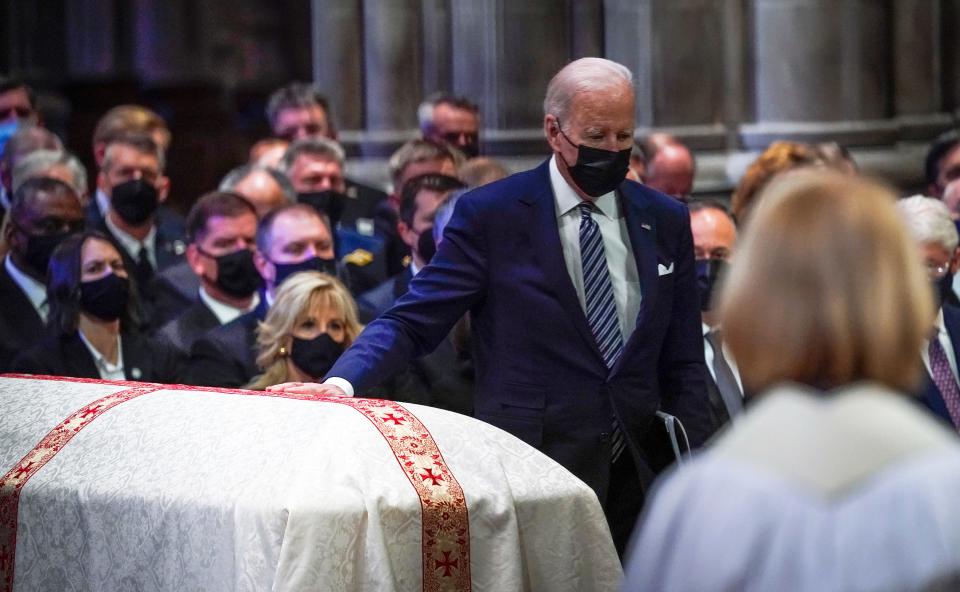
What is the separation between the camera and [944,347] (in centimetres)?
541

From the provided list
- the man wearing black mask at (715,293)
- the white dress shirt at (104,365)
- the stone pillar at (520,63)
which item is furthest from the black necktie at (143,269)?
the stone pillar at (520,63)

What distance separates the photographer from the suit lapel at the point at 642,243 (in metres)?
4.04

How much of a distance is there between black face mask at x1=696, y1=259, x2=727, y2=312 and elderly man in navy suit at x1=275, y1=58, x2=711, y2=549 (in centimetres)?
174

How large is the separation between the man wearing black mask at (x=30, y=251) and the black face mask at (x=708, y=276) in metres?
2.43

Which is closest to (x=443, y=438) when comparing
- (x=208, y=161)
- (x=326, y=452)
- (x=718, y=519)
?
(x=326, y=452)

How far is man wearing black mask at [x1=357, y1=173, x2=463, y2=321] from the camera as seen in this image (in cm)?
607

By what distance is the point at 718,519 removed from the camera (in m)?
2.05

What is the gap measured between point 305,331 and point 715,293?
1419 millimetres

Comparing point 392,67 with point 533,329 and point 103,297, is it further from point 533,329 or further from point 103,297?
point 533,329

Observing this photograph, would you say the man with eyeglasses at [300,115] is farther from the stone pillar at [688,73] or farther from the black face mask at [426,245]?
the black face mask at [426,245]

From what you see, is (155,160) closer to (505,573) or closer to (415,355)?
(415,355)

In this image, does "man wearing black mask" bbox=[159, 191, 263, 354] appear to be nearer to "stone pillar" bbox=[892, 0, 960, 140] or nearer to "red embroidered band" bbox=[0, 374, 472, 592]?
"red embroidered band" bbox=[0, 374, 472, 592]

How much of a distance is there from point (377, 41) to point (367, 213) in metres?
3.06

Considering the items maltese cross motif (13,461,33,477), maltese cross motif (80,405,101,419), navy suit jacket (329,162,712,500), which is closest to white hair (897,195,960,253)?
navy suit jacket (329,162,712,500)
